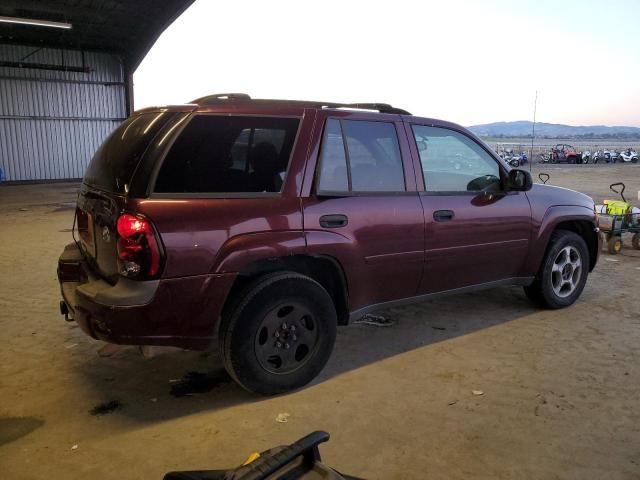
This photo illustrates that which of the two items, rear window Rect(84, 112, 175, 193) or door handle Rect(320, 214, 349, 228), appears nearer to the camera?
rear window Rect(84, 112, 175, 193)

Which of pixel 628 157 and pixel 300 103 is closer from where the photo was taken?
pixel 300 103

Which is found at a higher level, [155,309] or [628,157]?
[628,157]

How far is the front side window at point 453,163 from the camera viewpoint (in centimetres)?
415

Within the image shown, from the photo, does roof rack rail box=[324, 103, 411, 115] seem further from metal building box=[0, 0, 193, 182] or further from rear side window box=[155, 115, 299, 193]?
metal building box=[0, 0, 193, 182]

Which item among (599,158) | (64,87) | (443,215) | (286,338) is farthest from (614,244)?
(599,158)

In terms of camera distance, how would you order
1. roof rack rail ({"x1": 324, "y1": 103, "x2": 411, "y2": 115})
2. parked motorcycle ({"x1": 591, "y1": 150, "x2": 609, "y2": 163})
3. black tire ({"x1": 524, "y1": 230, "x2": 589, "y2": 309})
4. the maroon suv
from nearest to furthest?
the maroon suv, roof rack rail ({"x1": 324, "y1": 103, "x2": 411, "y2": 115}), black tire ({"x1": 524, "y1": 230, "x2": 589, "y2": 309}), parked motorcycle ({"x1": 591, "y1": 150, "x2": 609, "y2": 163})

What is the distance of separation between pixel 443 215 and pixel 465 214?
0.25m

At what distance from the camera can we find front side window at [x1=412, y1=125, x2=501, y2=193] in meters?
4.15

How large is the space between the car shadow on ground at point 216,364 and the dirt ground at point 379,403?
2 cm

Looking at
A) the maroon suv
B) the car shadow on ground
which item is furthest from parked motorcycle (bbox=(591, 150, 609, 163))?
the maroon suv

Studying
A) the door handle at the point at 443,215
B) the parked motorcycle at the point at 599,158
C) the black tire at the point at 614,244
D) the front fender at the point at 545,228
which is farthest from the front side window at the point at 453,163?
the parked motorcycle at the point at 599,158

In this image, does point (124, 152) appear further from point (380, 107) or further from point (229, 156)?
point (380, 107)

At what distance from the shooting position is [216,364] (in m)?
4.00

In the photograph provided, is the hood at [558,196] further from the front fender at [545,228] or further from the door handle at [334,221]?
the door handle at [334,221]
